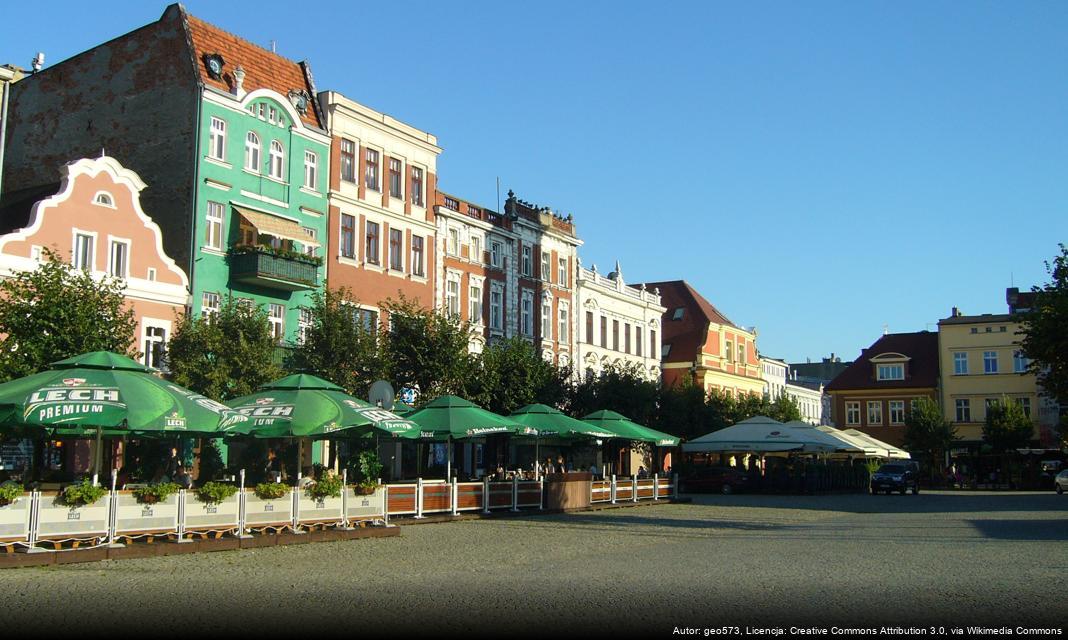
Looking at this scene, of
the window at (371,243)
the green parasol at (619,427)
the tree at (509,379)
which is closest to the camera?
the green parasol at (619,427)

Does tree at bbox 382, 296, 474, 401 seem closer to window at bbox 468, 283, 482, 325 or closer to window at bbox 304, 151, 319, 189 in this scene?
window at bbox 304, 151, 319, 189

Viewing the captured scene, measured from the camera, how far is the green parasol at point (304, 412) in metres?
20.3

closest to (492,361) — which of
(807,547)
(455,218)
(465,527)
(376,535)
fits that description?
(455,218)

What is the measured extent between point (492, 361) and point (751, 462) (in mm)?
17390

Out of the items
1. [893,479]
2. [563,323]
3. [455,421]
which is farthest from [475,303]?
[455,421]

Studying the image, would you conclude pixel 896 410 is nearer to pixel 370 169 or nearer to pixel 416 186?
pixel 416 186

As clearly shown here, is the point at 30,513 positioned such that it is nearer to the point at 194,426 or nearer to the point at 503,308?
the point at 194,426

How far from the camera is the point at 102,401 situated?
666 inches

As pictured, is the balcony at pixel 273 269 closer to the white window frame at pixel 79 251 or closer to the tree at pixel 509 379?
the white window frame at pixel 79 251

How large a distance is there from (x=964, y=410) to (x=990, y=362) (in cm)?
376

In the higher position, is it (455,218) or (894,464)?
(455,218)

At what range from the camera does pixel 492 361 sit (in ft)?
134

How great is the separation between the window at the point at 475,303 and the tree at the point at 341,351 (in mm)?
13399

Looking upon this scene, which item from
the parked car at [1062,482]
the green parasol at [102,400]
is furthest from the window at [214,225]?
the parked car at [1062,482]
